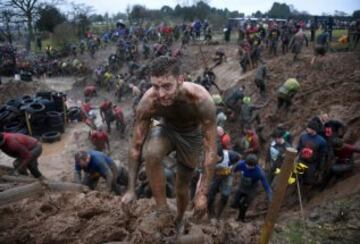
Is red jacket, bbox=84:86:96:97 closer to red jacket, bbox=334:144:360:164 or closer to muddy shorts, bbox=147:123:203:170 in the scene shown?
red jacket, bbox=334:144:360:164

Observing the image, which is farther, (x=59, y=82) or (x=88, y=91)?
(x=59, y=82)

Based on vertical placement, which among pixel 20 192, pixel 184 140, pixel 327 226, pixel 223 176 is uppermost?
pixel 184 140

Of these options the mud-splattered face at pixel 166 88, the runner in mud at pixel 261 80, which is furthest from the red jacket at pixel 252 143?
the mud-splattered face at pixel 166 88

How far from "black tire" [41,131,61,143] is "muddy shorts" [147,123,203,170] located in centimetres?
1162

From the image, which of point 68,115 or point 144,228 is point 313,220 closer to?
point 144,228

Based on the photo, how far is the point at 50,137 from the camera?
14.5 metres

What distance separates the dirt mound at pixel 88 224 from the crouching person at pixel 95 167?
215 cm

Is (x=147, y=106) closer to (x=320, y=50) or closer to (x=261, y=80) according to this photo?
(x=261, y=80)

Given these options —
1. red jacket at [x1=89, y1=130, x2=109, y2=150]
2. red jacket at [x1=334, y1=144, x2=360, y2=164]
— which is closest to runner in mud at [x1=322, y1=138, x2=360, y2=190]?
red jacket at [x1=334, y1=144, x2=360, y2=164]

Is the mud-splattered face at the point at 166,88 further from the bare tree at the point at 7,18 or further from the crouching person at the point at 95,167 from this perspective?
the bare tree at the point at 7,18

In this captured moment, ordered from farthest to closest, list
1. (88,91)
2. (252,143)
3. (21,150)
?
(88,91), (252,143), (21,150)

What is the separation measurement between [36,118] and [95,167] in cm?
840

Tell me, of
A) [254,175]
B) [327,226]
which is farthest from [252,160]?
[327,226]

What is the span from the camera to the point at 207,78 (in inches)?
675
